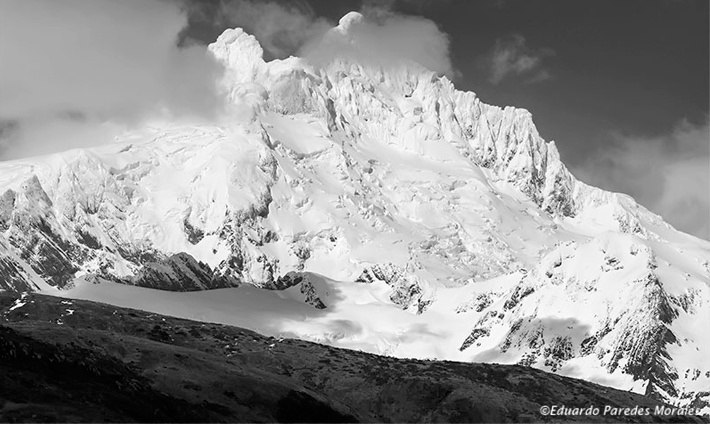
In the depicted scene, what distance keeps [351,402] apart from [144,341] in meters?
42.9

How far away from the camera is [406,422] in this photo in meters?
191

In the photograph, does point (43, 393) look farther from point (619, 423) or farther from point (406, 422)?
point (619, 423)

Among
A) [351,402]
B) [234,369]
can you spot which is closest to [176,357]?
[234,369]

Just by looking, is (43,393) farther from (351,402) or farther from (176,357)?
(351,402)

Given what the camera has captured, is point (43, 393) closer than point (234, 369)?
Yes

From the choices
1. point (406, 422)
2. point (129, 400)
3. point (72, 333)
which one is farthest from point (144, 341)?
point (129, 400)

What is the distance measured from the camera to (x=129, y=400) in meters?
125

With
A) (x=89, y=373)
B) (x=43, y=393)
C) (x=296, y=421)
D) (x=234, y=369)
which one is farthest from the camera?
(x=234, y=369)

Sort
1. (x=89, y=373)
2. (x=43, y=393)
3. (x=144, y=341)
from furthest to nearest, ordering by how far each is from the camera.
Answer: (x=144, y=341) → (x=89, y=373) → (x=43, y=393)

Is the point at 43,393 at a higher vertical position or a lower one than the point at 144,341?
lower

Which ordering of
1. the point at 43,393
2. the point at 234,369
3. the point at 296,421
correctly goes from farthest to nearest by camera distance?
1. the point at 234,369
2. the point at 296,421
3. the point at 43,393

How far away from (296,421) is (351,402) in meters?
42.4

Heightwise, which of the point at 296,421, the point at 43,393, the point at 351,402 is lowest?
the point at 43,393

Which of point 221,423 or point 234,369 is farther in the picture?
point 234,369
